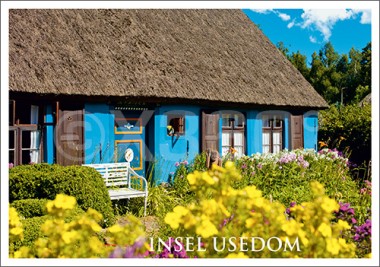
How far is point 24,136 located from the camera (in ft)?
27.9

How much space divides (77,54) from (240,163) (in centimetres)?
381

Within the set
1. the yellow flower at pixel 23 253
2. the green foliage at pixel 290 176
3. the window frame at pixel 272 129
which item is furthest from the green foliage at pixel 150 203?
the window frame at pixel 272 129

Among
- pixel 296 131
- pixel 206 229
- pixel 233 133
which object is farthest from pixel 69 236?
pixel 296 131

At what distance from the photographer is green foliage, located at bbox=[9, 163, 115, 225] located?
21.5ft

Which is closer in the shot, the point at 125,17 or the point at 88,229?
the point at 88,229

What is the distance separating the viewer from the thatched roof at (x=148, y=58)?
8781 millimetres

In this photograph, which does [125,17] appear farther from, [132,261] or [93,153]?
[132,261]

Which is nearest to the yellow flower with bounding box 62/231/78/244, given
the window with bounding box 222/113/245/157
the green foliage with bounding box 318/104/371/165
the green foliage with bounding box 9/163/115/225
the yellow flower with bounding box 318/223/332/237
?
the yellow flower with bounding box 318/223/332/237

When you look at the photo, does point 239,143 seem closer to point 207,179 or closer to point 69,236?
point 207,179

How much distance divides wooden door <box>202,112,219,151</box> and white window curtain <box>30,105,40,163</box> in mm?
3909

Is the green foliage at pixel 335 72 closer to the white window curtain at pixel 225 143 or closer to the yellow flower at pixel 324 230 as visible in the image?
the white window curtain at pixel 225 143

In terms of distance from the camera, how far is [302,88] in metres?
14.2

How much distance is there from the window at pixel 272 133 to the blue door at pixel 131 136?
4.14 metres

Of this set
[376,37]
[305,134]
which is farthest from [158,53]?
[376,37]
